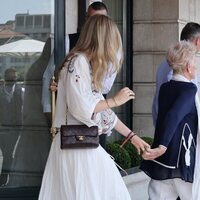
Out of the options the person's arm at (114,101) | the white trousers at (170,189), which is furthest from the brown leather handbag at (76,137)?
the white trousers at (170,189)

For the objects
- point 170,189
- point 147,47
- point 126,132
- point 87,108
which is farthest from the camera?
point 147,47

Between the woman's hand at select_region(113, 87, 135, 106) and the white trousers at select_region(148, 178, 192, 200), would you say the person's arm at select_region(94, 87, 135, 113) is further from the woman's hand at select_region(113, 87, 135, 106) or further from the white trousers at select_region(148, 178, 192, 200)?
the white trousers at select_region(148, 178, 192, 200)

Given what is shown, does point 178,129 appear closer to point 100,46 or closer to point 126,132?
point 126,132

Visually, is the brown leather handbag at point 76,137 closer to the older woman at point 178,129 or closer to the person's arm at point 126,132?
the person's arm at point 126,132

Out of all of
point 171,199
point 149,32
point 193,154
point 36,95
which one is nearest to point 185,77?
point 193,154

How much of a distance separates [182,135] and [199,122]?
7.0 inches

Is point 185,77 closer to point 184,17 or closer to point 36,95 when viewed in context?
point 36,95

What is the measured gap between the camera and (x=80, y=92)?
4547 millimetres

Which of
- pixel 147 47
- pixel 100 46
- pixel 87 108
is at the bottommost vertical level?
pixel 87 108

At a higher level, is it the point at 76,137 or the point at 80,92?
the point at 80,92

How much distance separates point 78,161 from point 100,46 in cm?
81

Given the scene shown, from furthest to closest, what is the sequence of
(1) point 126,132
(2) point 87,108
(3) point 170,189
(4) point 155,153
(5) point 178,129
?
1. (3) point 170,189
2. (5) point 178,129
3. (4) point 155,153
4. (1) point 126,132
5. (2) point 87,108

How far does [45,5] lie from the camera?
7.51 meters

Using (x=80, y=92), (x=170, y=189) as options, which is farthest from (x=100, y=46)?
(x=170, y=189)
